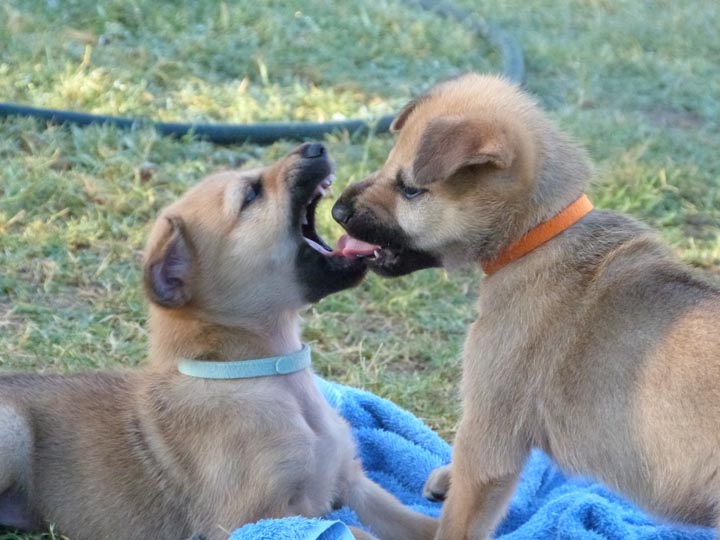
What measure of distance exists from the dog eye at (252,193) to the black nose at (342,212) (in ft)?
1.03

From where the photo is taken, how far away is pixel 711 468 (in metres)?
3.24

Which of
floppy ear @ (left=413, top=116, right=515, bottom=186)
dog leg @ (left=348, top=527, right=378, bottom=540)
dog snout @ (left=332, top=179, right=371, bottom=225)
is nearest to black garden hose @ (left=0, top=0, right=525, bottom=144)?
dog snout @ (left=332, top=179, right=371, bottom=225)

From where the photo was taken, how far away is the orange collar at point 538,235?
12.1ft

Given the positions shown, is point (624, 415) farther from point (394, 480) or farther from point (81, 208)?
point (81, 208)

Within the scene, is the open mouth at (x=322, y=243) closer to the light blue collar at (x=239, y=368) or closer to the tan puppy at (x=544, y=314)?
the tan puppy at (x=544, y=314)

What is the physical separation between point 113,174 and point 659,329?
13.7 feet

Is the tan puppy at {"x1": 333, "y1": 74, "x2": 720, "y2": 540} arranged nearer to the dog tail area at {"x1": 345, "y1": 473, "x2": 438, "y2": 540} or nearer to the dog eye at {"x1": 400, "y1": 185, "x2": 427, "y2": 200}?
the dog eye at {"x1": 400, "y1": 185, "x2": 427, "y2": 200}

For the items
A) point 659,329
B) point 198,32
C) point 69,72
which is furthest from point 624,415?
point 198,32

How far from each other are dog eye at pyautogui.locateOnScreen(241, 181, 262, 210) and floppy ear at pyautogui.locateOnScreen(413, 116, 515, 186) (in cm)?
77

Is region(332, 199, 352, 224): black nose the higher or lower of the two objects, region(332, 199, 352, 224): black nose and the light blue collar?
the higher

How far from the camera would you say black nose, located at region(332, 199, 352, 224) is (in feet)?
12.6

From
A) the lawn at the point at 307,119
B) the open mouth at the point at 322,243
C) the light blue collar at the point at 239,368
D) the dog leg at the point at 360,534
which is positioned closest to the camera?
the dog leg at the point at 360,534

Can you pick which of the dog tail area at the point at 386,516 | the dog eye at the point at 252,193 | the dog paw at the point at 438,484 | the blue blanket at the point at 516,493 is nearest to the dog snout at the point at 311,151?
the dog eye at the point at 252,193

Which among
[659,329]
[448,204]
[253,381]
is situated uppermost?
[448,204]
